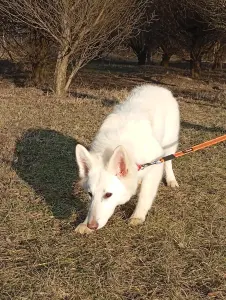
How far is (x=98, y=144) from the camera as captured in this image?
3.78 metres

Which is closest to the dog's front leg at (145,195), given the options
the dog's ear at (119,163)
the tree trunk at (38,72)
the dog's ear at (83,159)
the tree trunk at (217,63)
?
the dog's ear at (119,163)

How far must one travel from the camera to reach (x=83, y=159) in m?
3.42

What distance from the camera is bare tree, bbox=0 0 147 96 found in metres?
11.5

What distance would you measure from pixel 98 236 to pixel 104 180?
0.66 m

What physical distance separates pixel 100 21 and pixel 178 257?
10.3 m

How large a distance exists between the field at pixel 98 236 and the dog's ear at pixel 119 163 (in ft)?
2.26

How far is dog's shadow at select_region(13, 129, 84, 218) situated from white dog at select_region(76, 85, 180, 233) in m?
0.81

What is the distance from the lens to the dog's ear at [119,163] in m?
3.26

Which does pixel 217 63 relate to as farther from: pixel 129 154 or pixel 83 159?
pixel 83 159

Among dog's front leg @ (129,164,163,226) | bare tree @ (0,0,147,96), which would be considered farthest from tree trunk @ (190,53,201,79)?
dog's front leg @ (129,164,163,226)

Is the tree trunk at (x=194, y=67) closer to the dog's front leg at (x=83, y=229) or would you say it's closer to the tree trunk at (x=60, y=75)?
the tree trunk at (x=60, y=75)

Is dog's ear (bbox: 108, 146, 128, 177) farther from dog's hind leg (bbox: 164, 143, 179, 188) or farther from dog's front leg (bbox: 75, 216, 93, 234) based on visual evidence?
dog's hind leg (bbox: 164, 143, 179, 188)

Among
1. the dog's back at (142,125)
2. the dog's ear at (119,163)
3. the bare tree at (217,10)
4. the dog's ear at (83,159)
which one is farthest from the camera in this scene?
the bare tree at (217,10)

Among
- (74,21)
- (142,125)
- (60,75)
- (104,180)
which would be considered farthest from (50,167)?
(60,75)
